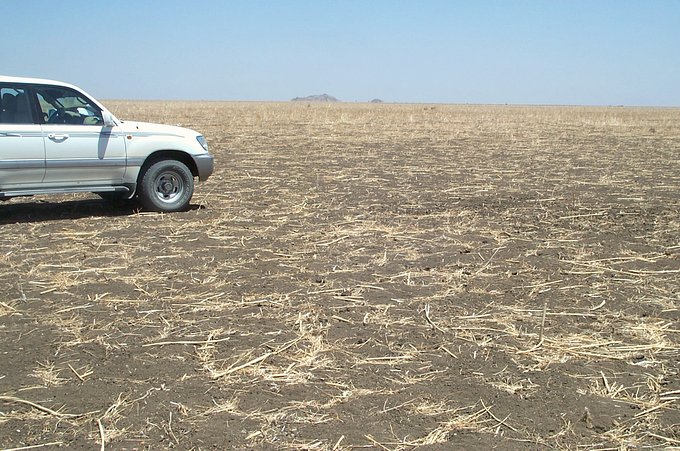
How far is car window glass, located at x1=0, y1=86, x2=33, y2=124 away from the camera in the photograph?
27.3 feet

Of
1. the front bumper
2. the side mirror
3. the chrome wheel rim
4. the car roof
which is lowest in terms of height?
the chrome wheel rim

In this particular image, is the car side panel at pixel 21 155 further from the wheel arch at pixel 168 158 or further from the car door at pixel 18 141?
the wheel arch at pixel 168 158

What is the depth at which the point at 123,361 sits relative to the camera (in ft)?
14.8

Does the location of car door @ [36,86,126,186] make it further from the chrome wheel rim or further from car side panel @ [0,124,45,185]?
the chrome wheel rim

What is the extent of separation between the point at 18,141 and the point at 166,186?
7.21 feet

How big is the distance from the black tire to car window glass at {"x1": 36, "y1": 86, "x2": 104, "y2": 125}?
1045mm

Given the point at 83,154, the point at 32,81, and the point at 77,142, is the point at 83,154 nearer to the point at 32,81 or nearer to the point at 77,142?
the point at 77,142

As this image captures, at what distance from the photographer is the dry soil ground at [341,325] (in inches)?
147

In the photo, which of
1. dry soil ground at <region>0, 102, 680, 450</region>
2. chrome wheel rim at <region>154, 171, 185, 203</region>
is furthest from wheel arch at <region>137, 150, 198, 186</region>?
dry soil ground at <region>0, 102, 680, 450</region>

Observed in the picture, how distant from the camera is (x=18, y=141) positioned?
8.34 meters

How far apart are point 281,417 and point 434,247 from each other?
14.2ft

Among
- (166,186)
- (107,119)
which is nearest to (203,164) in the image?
(166,186)

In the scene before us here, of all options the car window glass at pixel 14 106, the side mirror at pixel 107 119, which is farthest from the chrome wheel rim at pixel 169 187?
the car window glass at pixel 14 106

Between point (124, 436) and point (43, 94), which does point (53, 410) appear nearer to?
point (124, 436)
